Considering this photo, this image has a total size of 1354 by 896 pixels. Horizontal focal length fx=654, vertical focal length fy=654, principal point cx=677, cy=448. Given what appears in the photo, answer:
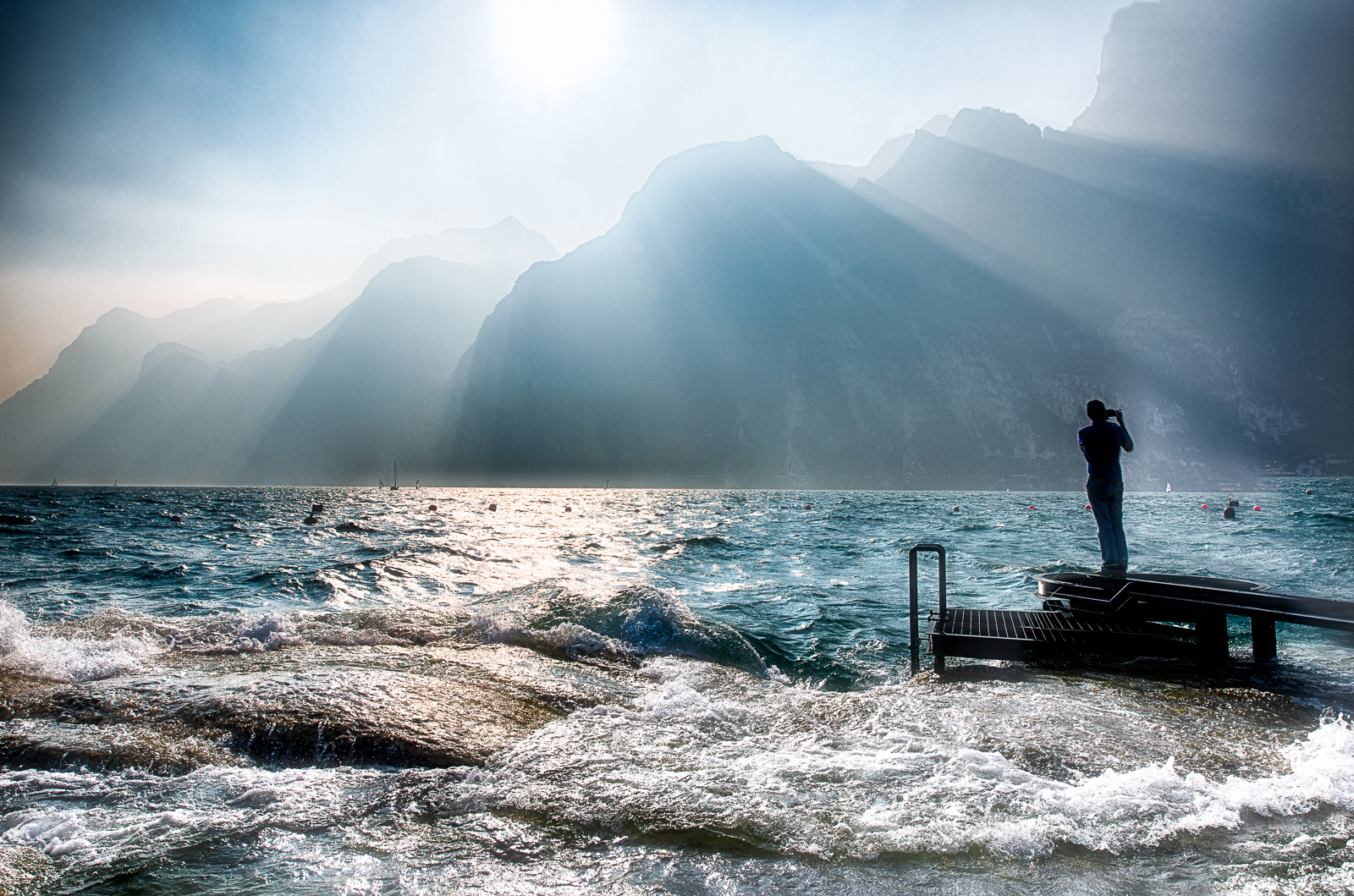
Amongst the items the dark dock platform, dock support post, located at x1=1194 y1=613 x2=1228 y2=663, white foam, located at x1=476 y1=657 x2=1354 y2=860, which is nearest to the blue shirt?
the dark dock platform

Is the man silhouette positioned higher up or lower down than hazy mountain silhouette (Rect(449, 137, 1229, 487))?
lower down

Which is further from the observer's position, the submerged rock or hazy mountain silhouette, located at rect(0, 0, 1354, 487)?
hazy mountain silhouette, located at rect(0, 0, 1354, 487)

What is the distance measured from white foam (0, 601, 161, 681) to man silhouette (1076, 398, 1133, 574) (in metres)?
13.6

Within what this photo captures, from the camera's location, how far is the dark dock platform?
7939mm

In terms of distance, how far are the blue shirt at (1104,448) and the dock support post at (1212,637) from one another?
271 centimetres

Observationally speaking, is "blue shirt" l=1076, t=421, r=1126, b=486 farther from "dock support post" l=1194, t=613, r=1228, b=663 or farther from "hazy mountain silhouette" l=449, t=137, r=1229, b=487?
"hazy mountain silhouette" l=449, t=137, r=1229, b=487

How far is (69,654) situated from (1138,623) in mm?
14191

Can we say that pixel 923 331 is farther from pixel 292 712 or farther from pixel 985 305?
pixel 292 712

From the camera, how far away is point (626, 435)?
155250 millimetres

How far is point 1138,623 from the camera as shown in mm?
9320

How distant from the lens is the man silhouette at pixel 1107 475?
34.2 ft

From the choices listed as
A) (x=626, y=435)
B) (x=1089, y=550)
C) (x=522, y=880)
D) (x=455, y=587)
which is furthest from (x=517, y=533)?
(x=626, y=435)

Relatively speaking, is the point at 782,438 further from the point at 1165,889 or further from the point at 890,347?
the point at 1165,889

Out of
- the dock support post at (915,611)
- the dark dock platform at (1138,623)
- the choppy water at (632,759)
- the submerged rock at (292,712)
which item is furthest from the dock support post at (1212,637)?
the submerged rock at (292,712)
